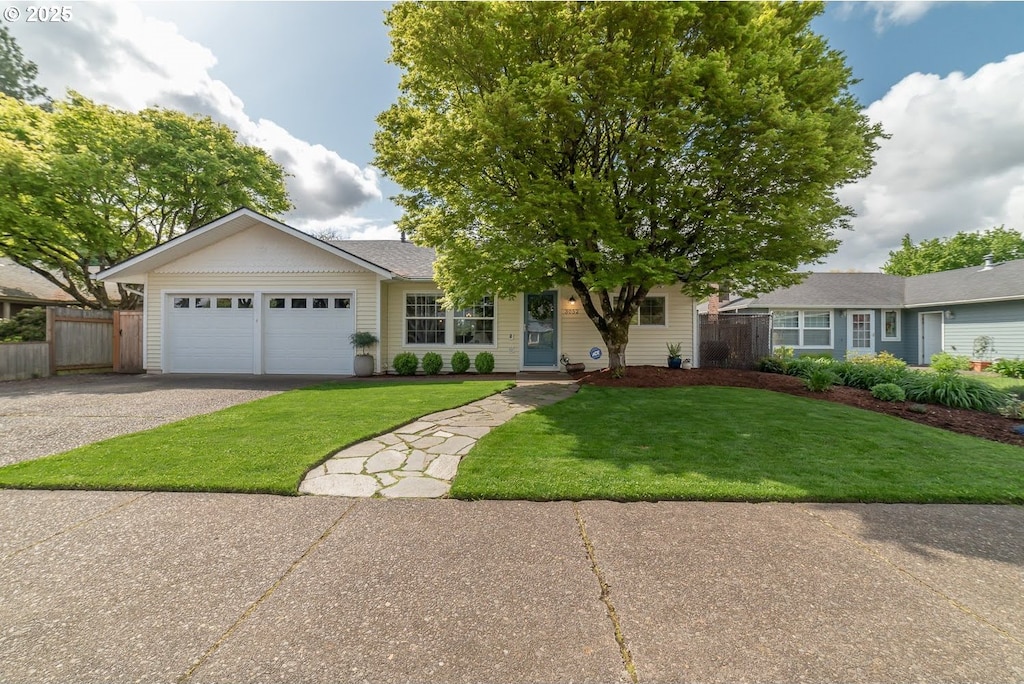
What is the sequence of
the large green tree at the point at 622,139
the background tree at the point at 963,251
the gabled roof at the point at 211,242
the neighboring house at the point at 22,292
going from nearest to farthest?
the large green tree at the point at 622,139, the gabled roof at the point at 211,242, the neighboring house at the point at 22,292, the background tree at the point at 963,251

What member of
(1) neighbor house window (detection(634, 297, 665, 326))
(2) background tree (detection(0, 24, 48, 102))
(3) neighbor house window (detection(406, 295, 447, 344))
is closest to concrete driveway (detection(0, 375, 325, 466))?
(3) neighbor house window (detection(406, 295, 447, 344))

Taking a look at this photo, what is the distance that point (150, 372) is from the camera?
11531 mm

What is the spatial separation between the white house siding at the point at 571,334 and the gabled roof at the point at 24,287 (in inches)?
607

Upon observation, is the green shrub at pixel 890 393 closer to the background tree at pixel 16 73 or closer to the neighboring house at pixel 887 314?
the neighboring house at pixel 887 314

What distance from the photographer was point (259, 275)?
11375 millimetres

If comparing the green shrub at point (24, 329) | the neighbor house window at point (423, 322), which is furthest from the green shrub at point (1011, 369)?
the green shrub at point (24, 329)

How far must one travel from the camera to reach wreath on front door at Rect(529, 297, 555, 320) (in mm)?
11750

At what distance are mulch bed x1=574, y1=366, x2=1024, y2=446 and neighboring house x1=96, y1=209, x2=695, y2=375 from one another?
1700mm

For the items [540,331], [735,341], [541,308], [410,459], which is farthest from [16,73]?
[735,341]

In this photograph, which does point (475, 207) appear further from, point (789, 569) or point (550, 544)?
point (789, 569)

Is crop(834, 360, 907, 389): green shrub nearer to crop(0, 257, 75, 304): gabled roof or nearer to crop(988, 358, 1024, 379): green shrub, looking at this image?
crop(988, 358, 1024, 379): green shrub

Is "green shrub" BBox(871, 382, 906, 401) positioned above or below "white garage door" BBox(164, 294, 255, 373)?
below

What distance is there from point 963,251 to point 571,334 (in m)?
43.3

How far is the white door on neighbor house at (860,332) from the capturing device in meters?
16.8
